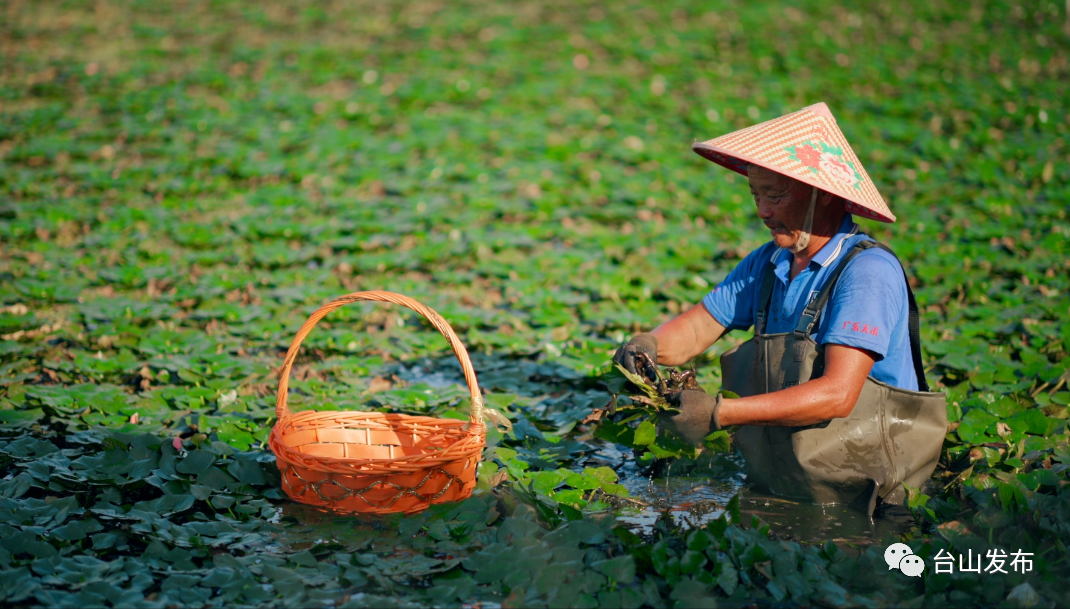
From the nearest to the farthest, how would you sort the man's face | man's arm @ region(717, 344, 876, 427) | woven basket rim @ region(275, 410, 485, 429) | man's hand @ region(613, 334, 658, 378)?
man's arm @ region(717, 344, 876, 427)
the man's face
man's hand @ region(613, 334, 658, 378)
woven basket rim @ region(275, 410, 485, 429)

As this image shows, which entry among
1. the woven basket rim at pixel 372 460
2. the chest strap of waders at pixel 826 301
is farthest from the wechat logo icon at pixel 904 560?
the woven basket rim at pixel 372 460

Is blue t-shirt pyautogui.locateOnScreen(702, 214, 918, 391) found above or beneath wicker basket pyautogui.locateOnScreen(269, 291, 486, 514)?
above

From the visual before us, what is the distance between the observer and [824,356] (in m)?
2.88

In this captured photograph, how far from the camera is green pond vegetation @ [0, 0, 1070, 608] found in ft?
8.34

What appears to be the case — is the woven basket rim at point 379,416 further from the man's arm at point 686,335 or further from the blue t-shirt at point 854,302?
the blue t-shirt at point 854,302

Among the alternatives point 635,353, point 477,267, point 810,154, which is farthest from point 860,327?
point 477,267

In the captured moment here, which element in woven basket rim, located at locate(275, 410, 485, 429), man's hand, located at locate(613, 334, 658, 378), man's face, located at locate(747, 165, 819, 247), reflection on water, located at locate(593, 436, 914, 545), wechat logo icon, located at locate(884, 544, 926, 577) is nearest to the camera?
wechat logo icon, located at locate(884, 544, 926, 577)

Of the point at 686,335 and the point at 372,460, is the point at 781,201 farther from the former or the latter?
the point at 372,460

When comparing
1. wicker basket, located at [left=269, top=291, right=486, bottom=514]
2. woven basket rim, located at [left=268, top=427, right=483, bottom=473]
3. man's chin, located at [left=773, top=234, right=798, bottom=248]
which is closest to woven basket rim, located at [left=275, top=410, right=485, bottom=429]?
wicker basket, located at [left=269, top=291, right=486, bottom=514]

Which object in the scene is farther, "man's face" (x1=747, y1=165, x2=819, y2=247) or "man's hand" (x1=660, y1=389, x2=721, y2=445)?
"man's face" (x1=747, y1=165, x2=819, y2=247)

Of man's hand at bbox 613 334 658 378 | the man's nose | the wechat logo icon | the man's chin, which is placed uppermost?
the man's nose

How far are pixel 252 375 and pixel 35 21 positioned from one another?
406 inches

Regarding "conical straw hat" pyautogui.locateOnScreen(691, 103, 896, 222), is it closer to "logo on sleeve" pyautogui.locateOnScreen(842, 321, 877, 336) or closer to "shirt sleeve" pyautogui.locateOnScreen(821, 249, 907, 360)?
"shirt sleeve" pyautogui.locateOnScreen(821, 249, 907, 360)

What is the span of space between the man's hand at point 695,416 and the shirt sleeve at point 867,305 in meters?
0.43
